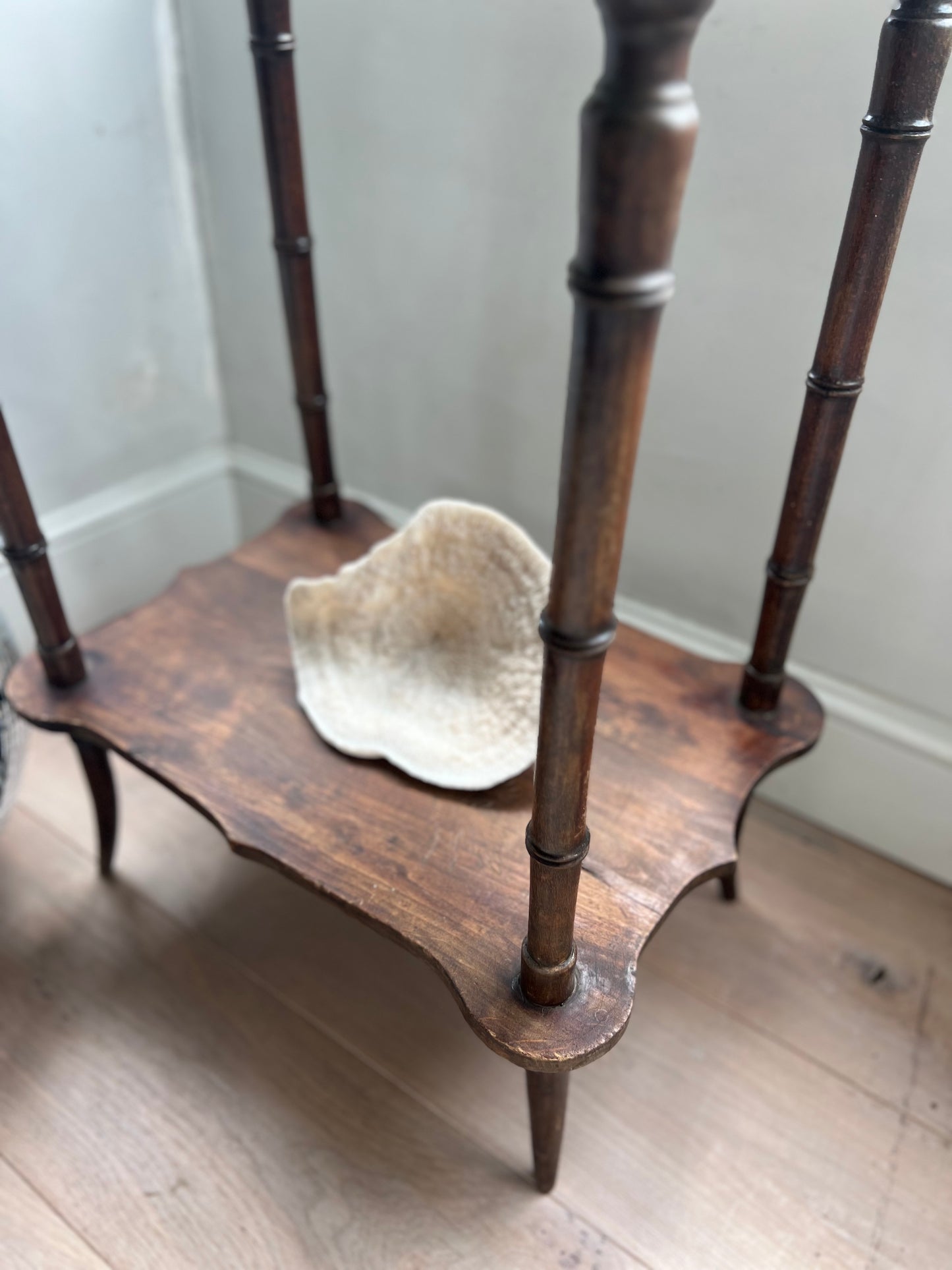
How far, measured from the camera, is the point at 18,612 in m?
1.08

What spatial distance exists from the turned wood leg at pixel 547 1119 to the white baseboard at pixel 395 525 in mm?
466

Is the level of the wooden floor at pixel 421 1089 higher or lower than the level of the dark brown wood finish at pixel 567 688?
lower

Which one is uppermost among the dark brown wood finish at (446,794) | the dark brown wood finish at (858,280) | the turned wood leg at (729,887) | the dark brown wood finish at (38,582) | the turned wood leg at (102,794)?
the dark brown wood finish at (858,280)

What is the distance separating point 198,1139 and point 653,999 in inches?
15.5

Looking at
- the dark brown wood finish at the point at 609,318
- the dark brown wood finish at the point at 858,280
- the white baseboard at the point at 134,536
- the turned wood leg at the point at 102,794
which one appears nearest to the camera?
the dark brown wood finish at the point at 609,318

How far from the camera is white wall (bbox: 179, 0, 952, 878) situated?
0.72m

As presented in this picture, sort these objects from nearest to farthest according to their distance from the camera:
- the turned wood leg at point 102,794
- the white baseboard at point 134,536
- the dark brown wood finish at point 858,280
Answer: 1. the dark brown wood finish at point 858,280
2. the turned wood leg at point 102,794
3. the white baseboard at point 134,536

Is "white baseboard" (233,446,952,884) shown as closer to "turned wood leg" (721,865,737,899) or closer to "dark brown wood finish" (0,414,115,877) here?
"turned wood leg" (721,865,737,899)

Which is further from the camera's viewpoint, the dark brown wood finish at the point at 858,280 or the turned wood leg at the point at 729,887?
the turned wood leg at the point at 729,887

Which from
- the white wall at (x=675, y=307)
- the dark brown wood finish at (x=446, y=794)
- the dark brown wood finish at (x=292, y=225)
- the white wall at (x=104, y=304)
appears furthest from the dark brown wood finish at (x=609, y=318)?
the white wall at (x=104, y=304)

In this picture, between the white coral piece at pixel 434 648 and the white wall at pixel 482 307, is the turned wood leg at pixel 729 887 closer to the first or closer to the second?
the white wall at pixel 482 307

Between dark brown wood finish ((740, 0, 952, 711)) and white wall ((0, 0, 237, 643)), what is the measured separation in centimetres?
75

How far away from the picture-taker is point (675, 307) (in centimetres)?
82

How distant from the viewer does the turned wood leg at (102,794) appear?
0.85 m
